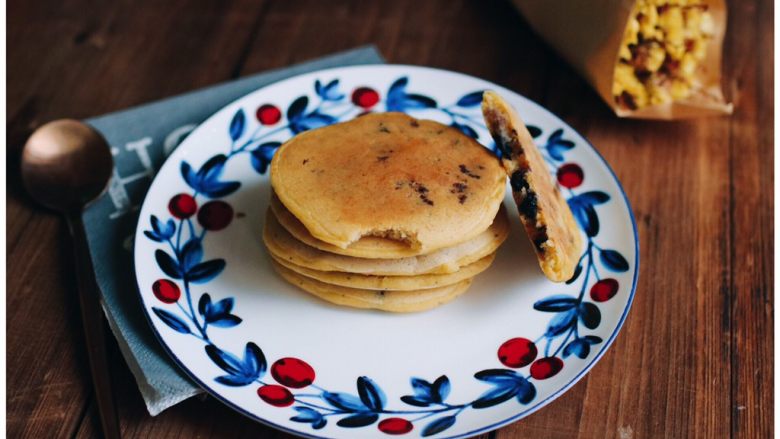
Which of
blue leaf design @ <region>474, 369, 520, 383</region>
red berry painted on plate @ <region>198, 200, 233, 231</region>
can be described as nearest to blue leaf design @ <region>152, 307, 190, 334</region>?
red berry painted on plate @ <region>198, 200, 233, 231</region>

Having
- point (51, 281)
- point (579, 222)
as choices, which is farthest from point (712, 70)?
point (51, 281)

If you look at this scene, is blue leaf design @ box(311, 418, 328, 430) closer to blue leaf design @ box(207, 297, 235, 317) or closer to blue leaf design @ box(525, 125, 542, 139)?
blue leaf design @ box(207, 297, 235, 317)

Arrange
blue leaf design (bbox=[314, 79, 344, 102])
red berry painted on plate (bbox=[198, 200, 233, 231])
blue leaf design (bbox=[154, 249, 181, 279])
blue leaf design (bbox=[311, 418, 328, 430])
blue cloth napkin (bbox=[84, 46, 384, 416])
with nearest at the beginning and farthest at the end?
blue leaf design (bbox=[311, 418, 328, 430]) → blue cloth napkin (bbox=[84, 46, 384, 416]) → blue leaf design (bbox=[154, 249, 181, 279]) → red berry painted on plate (bbox=[198, 200, 233, 231]) → blue leaf design (bbox=[314, 79, 344, 102])

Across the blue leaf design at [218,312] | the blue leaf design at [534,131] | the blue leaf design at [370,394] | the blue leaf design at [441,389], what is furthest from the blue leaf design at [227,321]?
the blue leaf design at [534,131]

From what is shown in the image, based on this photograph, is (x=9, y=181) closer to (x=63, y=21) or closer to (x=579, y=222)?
(x=63, y=21)

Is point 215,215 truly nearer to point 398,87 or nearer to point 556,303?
point 398,87
